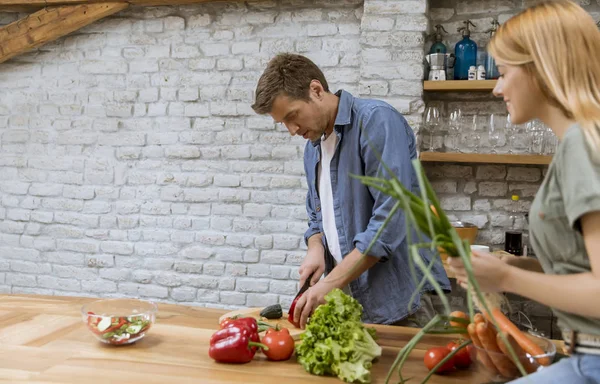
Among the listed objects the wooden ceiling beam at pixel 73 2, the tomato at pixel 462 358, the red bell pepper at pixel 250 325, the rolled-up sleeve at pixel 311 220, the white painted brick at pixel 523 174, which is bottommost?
the tomato at pixel 462 358

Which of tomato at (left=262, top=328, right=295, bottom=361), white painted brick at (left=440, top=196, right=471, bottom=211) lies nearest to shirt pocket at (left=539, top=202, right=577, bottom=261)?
tomato at (left=262, top=328, right=295, bottom=361)

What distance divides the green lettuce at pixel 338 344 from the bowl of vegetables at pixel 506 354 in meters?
0.32

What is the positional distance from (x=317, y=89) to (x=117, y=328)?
1182 millimetres

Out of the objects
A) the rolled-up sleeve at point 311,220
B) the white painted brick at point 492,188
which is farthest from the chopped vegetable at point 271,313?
the white painted brick at point 492,188

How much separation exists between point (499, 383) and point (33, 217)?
13.8 feet

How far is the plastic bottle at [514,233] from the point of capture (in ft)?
11.8

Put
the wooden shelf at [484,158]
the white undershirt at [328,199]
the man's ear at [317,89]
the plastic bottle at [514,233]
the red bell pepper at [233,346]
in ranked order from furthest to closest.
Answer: the plastic bottle at [514,233] < the wooden shelf at [484,158] < the white undershirt at [328,199] < the man's ear at [317,89] < the red bell pepper at [233,346]

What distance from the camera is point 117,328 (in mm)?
1708

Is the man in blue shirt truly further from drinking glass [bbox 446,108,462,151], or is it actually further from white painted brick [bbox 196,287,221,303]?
white painted brick [bbox 196,287,221,303]

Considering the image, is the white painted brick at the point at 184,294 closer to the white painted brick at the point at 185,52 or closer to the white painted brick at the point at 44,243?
the white painted brick at the point at 44,243

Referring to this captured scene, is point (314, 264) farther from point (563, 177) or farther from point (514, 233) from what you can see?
point (514, 233)

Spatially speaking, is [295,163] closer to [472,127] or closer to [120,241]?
[472,127]

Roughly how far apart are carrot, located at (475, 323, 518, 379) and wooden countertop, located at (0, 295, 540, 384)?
0.20m

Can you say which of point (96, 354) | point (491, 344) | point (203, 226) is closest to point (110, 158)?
point (203, 226)
